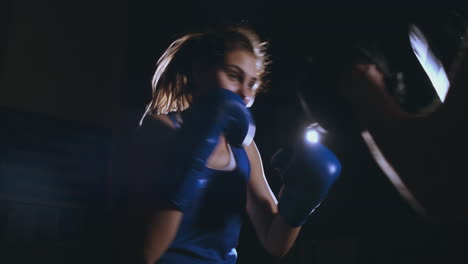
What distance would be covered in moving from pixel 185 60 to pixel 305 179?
0.60 m

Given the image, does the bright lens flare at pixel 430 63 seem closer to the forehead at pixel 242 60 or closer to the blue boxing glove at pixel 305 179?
the blue boxing glove at pixel 305 179

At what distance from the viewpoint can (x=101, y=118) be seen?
2.96 meters

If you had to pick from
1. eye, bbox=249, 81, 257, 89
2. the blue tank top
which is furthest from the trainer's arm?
eye, bbox=249, 81, 257, 89

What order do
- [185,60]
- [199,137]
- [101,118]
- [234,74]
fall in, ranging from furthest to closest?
[101,118]
[185,60]
[234,74]
[199,137]

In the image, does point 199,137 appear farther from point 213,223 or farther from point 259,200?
point 259,200

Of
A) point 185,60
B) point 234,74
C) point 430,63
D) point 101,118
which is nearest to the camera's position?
point 430,63

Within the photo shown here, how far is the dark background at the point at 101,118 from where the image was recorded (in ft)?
8.73

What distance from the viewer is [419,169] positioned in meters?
0.67

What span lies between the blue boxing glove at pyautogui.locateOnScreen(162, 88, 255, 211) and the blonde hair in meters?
0.24

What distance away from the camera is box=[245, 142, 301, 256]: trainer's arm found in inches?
57.1

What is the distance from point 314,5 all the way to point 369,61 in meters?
1.87

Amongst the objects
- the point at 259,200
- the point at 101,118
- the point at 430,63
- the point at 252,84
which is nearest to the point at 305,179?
the point at 259,200

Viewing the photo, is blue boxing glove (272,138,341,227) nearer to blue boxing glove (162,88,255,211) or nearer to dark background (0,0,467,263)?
blue boxing glove (162,88,255,211)

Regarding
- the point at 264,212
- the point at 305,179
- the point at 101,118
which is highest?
the point at 305,179
